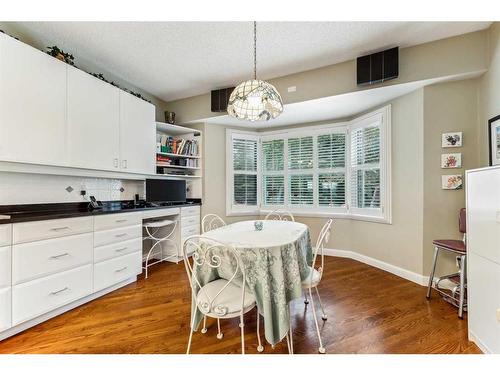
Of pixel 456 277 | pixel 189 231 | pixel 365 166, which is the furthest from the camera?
pixel 189 231

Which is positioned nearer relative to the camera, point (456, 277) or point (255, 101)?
point (255, 101)

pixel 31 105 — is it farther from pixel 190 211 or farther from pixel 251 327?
pixel 251 327

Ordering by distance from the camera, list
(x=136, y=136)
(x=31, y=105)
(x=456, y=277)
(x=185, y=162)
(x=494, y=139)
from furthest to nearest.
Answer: (x=185, y=162) < (x=136, y=136) < (x=456, y=277) < (x=494, y=139) < (x=31, y=105)

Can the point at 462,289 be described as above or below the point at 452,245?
below

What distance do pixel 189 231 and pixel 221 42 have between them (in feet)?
8.64

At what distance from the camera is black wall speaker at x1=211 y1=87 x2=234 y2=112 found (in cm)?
336

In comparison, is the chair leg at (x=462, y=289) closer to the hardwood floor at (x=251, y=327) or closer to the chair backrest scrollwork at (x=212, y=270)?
the hardwood floor at (x=251, y=327)

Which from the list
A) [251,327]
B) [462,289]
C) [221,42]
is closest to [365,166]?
[462,289]

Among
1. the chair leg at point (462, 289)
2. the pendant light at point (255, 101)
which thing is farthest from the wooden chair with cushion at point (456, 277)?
the pendant light at point (255, 101)

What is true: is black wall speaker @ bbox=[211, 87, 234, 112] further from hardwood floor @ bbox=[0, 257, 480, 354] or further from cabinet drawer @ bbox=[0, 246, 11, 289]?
cabinet drawer @ bbox=[0, 246, 11, 289]

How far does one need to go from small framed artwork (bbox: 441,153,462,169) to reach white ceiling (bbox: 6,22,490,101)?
1.21 metres

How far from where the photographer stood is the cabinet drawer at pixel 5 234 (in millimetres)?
1603

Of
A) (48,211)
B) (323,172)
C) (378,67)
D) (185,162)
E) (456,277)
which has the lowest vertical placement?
(456,277)

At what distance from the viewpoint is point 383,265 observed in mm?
3037
